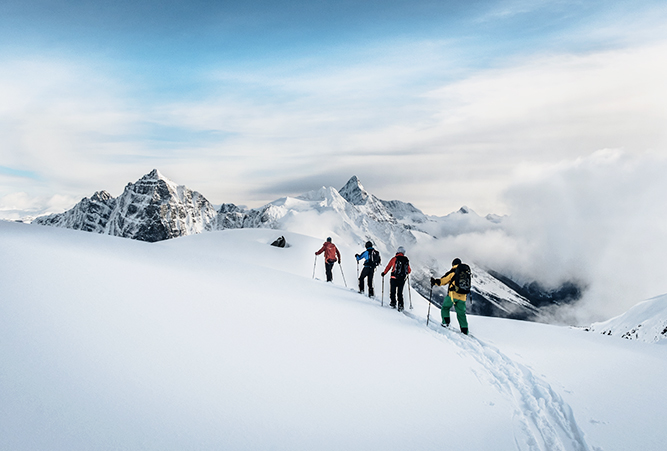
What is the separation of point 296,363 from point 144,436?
261cm

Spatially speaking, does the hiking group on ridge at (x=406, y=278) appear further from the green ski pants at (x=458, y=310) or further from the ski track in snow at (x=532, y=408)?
the ski track in snow at (x=532, y=408)

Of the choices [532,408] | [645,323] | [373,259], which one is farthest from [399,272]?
[645,323]

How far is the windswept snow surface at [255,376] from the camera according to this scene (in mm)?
3939

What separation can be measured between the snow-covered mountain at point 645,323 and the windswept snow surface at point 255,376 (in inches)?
1569

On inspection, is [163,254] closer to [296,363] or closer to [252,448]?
[296,363]

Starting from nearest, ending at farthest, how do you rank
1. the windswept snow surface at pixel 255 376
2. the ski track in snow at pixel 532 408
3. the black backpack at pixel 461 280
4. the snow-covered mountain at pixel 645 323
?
the windswept snow surface at pixel 255 376, the ski track in snow at pixel 532 408, the black backpack at pixel 461 280, the snow-covered mountain at pixel 645 323

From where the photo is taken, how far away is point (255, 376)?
5242mm

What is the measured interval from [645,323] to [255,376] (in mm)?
56129

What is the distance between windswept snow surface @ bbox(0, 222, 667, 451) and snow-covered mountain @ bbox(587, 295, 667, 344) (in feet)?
131

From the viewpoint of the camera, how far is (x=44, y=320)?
5234mm

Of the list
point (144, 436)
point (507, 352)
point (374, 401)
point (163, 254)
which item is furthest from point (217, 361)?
point (163, 254)

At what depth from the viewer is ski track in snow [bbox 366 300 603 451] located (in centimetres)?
511

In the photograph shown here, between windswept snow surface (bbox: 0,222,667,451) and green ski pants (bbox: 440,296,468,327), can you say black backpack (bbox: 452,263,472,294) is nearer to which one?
green ski pants (bbox: 440,296,468,327)

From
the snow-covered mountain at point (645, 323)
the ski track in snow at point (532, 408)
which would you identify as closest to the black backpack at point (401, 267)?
the ski track in snow at point (532, 408)
